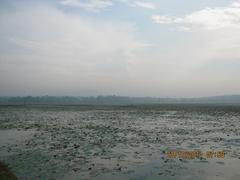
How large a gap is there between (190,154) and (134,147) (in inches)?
168

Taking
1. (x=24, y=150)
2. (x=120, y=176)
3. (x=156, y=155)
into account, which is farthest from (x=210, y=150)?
(x=24, y=150)

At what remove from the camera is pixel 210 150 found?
17.0m

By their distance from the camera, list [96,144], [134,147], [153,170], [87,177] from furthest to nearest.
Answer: [96,144]
[134,147]
[153,170]
[87,177]

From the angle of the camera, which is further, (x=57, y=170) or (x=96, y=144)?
(x=96, y=144)

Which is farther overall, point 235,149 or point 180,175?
point 235,149

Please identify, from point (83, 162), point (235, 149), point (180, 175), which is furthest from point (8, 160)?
point (235, 149)

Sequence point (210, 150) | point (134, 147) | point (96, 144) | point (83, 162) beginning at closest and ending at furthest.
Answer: point (83, 162) → point (210, 150) → point (134, 147) → point (96, 144)

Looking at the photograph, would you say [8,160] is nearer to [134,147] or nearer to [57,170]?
[57,170]

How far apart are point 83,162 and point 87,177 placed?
2.82 meters

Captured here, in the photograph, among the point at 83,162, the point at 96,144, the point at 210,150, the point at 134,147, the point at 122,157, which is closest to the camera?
the point at 83,162

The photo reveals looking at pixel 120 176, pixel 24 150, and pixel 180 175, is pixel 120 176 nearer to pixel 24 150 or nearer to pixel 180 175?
pixel 180 175
